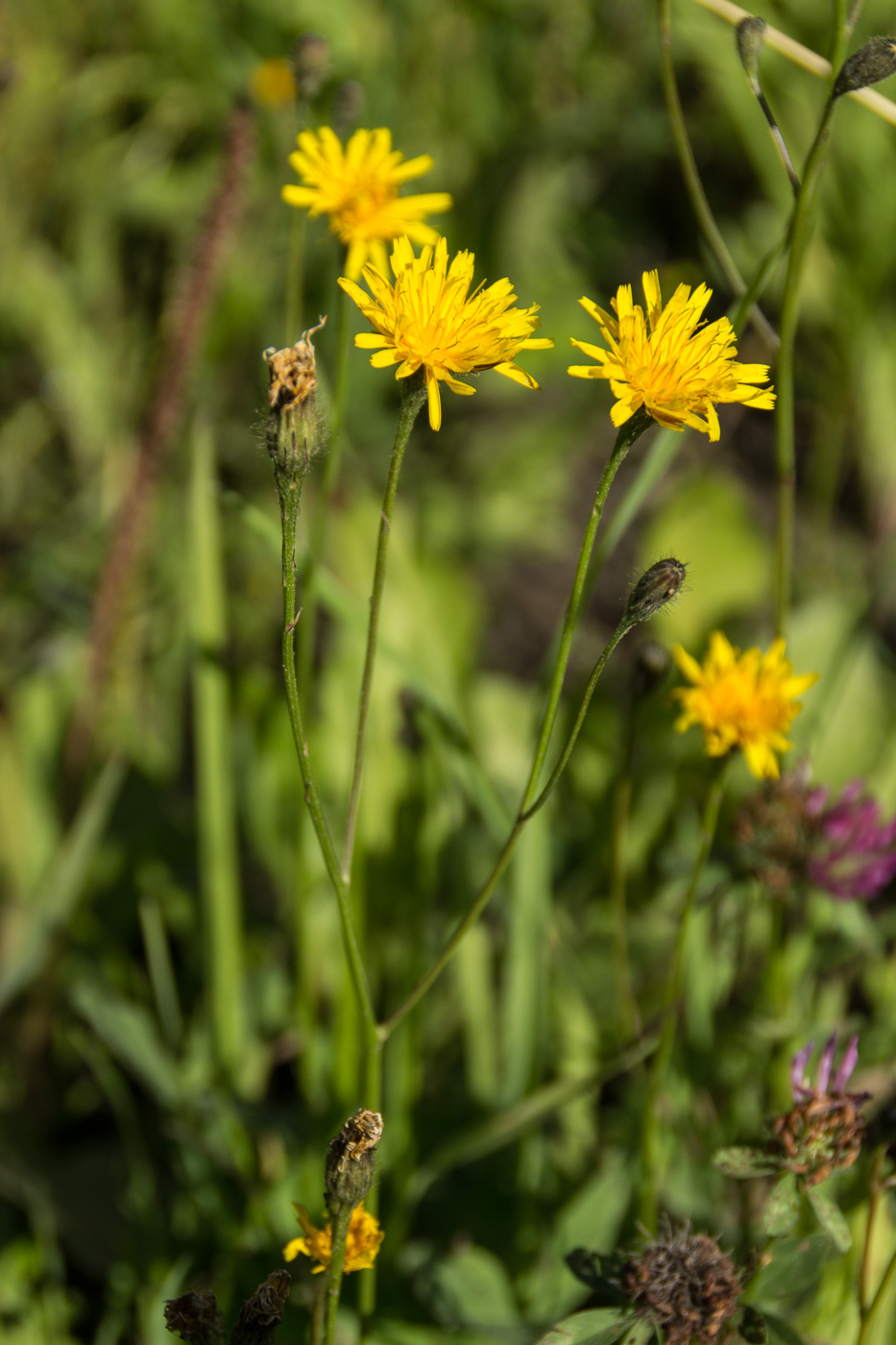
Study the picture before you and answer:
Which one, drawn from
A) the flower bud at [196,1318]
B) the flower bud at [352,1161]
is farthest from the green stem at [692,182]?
the flower bud at [196,1318]

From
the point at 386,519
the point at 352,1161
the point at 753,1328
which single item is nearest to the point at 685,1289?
the point at 753,1328

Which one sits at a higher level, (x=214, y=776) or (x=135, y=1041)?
(x=214, y=776)

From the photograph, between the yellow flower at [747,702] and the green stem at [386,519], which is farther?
the yellow flower at [747,702]

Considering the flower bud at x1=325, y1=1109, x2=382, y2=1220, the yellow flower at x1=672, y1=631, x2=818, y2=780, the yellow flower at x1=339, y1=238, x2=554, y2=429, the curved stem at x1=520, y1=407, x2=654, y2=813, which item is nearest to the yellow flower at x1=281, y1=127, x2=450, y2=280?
the yellow flower at x1=339, y1=238, x2=554, y2=429

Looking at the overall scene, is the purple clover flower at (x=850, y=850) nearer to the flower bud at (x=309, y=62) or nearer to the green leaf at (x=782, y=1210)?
the green leaf at (x=782, y=1210)

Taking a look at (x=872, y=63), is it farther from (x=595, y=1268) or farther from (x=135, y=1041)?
(x=135, y=1041)
